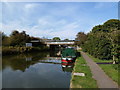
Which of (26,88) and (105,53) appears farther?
(105,53)

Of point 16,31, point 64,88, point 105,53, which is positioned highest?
point 16,31

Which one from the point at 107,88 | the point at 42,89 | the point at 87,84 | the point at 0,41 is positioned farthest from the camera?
the point at 0,41

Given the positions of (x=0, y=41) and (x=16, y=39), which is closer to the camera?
(x=0, y=41)

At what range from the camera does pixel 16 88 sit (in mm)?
8547

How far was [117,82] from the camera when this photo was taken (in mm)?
7555

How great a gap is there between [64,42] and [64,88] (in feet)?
166

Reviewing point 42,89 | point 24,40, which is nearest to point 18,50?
point 24,40

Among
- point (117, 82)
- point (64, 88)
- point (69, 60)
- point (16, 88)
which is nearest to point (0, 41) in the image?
point (69, 60)

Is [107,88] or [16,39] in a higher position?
[16,39]

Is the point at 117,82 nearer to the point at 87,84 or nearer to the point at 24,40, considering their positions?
the point at 87,84

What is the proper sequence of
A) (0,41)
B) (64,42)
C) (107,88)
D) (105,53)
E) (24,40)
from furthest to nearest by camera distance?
(64,42) → (24,40) → (0,41) → (105,53) → (107,88)

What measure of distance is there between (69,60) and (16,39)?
28858mm

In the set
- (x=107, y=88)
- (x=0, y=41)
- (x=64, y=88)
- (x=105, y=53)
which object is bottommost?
(x=64, y=88)

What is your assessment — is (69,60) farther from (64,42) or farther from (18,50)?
(64,42)
